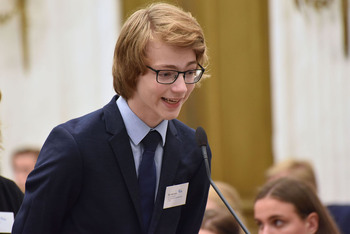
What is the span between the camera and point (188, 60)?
196cm

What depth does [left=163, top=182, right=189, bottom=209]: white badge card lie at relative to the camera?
205 centimetres

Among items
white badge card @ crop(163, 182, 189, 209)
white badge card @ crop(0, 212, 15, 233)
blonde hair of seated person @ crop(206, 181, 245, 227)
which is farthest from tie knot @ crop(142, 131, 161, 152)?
blonde hair of seated person @ crop(206, 181, 245, 227)

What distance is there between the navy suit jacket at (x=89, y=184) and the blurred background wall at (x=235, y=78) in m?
4.26

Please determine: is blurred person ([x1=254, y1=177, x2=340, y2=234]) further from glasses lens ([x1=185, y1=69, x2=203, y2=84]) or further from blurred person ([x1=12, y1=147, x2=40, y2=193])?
blurred person ([x1=12, y1=147, x2=40, y2=193])

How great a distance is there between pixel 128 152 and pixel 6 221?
1.89 ft

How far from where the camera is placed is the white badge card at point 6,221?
231 centimetres

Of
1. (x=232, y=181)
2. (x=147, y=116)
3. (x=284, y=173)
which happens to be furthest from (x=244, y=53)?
(x=147, y=116)

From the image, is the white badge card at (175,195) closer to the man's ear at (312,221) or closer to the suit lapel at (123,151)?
the suit lapel at (123,151)

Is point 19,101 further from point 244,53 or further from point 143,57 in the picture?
point 143,57

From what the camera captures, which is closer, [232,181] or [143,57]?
[143,57]

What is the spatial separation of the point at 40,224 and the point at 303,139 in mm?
4549

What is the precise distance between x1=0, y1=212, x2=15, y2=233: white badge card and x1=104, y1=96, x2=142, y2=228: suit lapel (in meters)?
0.55

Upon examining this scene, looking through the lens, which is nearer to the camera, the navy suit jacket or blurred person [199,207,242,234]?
the navy suit jacket

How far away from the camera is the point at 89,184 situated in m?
1.96
